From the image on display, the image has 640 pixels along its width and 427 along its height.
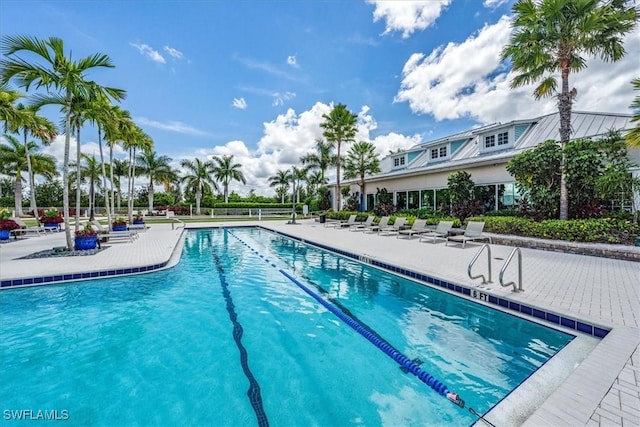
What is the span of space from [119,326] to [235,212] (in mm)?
34982

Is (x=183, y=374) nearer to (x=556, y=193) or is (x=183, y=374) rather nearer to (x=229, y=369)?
(x=229, y=369)

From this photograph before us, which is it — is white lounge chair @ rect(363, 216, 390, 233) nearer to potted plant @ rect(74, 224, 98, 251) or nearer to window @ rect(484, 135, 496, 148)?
window @ rect(484, 135, 496, 148)

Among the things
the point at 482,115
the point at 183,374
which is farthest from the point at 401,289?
the point at 482,115

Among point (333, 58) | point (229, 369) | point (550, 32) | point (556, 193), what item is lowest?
point (229, 369)

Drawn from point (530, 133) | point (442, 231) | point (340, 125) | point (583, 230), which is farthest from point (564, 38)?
point (340, 125)

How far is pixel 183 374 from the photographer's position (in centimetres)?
356

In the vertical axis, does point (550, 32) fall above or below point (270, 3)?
below

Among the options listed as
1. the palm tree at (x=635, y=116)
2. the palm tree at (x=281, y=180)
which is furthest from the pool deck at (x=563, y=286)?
the palm tree at (x=281, y=180)

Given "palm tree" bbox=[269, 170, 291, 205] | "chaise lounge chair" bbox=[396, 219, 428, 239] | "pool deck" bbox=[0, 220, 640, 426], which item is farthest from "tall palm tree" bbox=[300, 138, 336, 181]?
"pool deck" bbox=[0, 220, 640, 426]

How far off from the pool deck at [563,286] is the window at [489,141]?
826 centimetres

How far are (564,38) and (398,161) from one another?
13836 millimetres

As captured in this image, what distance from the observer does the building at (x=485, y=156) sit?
14406 mm

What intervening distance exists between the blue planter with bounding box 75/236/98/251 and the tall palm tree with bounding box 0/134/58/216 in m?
22.6

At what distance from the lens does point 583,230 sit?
9.86 m
